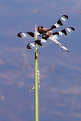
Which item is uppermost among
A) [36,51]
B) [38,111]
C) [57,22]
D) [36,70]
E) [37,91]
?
[57,22]

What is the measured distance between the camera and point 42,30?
21.2 metres

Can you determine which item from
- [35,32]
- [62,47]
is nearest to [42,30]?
[35,32]

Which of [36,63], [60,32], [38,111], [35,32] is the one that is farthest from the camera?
[60,32]

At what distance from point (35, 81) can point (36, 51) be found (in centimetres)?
220

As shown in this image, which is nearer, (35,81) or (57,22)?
(35,81)

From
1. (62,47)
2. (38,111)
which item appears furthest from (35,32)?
(38,111)

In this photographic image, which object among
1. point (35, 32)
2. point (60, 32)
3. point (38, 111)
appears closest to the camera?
point (38, 111)

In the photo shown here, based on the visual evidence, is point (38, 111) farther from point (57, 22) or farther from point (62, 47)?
point (57, 22)

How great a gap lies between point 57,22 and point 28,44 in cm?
307

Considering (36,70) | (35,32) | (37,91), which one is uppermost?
(35,32)

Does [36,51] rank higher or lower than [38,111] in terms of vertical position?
higher

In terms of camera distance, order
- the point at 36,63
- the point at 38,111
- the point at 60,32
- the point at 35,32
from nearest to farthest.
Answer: the point at 38,111
the point at 36,63
the point at 35,32
the point at 60,32

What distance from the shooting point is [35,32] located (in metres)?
20.3

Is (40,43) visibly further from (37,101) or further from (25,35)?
(37,101)
